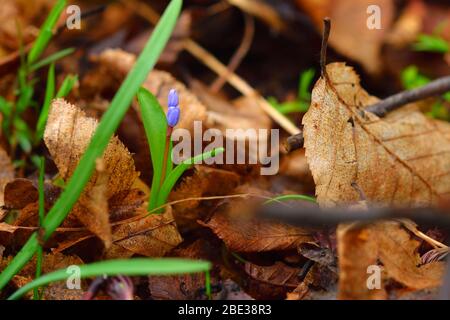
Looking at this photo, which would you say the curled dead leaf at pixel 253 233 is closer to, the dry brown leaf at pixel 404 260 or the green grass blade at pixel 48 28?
the dry brown leaf at pixel 404 260

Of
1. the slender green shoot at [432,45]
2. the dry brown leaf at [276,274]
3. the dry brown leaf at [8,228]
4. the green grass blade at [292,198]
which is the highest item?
the slender green shoot at [432,45]

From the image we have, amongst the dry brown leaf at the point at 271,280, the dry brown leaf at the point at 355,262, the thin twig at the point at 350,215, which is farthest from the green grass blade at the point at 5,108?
the dry brown leaf at the point at 355,262

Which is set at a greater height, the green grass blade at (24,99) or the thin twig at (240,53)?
the thin twig at (240,53)

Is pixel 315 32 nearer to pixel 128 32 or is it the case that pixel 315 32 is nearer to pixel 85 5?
pixel 128 32

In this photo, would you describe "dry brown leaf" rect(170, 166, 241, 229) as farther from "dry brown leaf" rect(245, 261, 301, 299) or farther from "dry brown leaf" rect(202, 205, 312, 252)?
"dry brown leaf" rect(245, 261, 301, 299)

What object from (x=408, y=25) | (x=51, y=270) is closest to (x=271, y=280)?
(x=51, y=270)

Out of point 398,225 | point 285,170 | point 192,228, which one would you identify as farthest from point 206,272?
point 285,170

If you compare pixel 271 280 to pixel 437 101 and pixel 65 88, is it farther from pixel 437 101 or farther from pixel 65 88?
pixel 437 101
